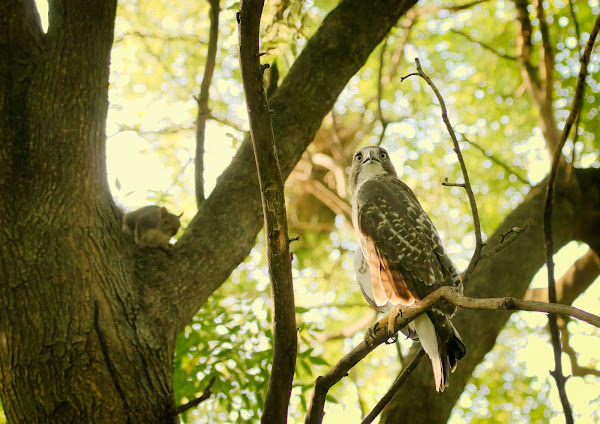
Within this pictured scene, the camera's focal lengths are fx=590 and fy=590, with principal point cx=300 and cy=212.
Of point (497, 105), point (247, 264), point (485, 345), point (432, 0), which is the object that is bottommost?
point (485, 345)

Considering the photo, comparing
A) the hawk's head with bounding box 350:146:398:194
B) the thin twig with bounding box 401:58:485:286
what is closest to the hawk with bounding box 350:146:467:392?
the thin twig with bounding box 401:58:485:286

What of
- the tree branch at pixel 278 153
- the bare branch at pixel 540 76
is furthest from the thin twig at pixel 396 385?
the bare branch at pixel 540 76

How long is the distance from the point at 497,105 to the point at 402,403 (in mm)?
5135

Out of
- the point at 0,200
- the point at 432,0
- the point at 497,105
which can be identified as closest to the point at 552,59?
the point at 497,105

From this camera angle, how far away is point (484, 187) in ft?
25.7

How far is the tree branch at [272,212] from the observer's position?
7.09 feet

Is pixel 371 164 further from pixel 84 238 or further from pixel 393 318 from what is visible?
pixel 84 238

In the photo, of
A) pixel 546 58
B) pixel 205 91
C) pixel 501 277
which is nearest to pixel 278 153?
pixel 205 91

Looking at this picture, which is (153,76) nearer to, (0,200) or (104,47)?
(104,47)

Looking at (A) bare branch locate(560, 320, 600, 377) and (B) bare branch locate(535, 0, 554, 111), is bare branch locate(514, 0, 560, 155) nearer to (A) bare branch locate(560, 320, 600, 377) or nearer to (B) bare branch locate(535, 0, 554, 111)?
(B) bare branch locate(535, 0, 554, 111)

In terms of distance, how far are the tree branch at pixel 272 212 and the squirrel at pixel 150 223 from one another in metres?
1.75

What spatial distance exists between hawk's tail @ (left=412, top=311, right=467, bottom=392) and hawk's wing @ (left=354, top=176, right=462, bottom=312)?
0.50ft

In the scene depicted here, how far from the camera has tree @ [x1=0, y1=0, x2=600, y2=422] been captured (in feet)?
8.69

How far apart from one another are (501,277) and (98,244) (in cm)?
266
